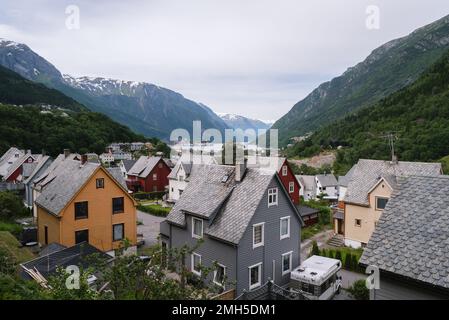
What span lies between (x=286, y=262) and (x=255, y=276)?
3.55 metres

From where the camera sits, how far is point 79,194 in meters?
31.2

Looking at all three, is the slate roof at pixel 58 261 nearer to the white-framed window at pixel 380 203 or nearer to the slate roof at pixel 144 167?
the white-framed window at pixel 380 203

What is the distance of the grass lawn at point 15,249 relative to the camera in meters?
27.5

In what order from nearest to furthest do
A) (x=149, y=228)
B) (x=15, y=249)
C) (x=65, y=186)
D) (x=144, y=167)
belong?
1. (x=15, y=249)
2. (x=65, y=186)
3. (x=149, y=228)
4. (x=144, y=167)

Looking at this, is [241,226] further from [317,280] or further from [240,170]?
[317,280]

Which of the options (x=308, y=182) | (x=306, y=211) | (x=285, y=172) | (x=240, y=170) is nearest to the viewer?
(x=240, y=170)

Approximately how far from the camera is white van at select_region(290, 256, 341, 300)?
23.9 m

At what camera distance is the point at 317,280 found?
23812 millimetres

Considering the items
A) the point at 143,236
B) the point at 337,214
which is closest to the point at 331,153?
the point at 337,214

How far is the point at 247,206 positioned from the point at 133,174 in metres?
58.2

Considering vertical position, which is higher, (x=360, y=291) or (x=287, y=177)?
(x=287, y=177)

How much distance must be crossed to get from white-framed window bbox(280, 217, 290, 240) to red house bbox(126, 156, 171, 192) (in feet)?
173

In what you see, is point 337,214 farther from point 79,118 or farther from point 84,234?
point 79,118

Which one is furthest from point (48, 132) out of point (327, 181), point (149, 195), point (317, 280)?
point (317, 280)
